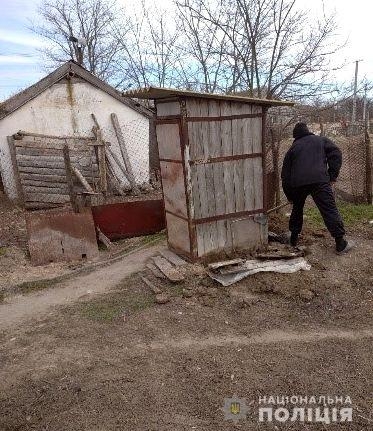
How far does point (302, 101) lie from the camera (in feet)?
31.2

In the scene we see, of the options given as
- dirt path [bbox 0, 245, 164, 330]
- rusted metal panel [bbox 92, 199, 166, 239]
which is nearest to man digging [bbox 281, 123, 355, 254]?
dirt path [bbox 0, 245, 164, 330]

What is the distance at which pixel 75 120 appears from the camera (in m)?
11.9

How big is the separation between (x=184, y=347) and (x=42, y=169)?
8484 millimetres

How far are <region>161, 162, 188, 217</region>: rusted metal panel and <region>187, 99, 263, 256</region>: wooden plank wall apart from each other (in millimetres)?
212

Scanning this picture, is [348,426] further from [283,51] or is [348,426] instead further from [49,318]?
[283,51]

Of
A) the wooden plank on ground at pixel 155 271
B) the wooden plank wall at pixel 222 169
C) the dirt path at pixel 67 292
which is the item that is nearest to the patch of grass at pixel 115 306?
the dirt path at pixel 67 292

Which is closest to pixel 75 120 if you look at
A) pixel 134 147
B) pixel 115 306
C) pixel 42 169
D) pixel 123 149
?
pixel 123 149

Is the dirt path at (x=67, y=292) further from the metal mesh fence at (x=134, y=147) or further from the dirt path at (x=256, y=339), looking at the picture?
the metal mesh fence at (x=134, y=147)

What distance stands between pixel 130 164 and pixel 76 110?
2.30 meters

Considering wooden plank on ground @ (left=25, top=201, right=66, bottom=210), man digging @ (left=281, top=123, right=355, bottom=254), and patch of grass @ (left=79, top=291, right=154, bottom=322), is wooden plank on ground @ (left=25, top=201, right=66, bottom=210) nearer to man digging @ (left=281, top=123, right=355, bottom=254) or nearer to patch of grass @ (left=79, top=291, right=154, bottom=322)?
patch of grass @ (left=79, top=291, right=154, bottom=322)

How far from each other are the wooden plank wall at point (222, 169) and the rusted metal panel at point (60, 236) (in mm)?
2352

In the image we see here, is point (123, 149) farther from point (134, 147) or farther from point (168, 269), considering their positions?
point (168, 269)

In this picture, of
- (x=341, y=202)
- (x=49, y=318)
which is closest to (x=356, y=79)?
(x=341, y=202)

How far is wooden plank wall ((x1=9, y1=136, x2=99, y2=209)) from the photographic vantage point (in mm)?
10875
